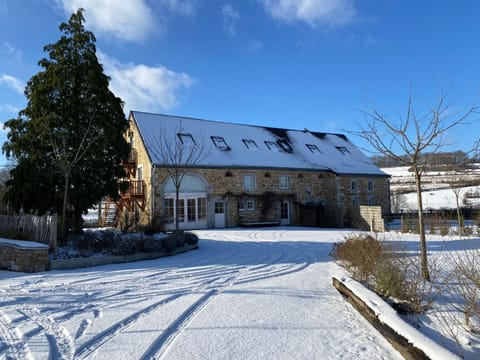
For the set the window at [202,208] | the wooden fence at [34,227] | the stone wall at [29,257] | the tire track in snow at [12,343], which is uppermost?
the window at [202,208]

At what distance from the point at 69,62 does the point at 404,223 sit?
1530 centimetres

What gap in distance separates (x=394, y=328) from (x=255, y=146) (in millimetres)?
20108

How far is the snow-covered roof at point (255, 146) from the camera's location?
20.5m

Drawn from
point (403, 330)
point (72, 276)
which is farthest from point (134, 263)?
point (403, 330)

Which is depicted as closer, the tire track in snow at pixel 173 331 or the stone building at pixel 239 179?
the tire track in snow at pixel 173 331

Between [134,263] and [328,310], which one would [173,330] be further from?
[134,263]

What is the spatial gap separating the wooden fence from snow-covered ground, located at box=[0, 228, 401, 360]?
4.27 feet

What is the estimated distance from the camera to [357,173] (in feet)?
79.0

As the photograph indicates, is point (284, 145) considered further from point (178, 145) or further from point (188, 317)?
point (188, 317)

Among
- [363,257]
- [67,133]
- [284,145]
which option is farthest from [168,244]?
[284,145]

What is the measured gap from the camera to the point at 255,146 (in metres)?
23.2

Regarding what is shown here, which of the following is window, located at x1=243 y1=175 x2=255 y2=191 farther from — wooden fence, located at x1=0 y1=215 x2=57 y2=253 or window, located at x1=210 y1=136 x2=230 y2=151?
wooden fence, located at x1=0 y1=215 x2=57 y2=253

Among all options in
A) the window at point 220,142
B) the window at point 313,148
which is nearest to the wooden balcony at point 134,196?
the window at point 220,142

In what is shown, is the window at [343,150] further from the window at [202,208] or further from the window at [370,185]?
the window at [202,208]
